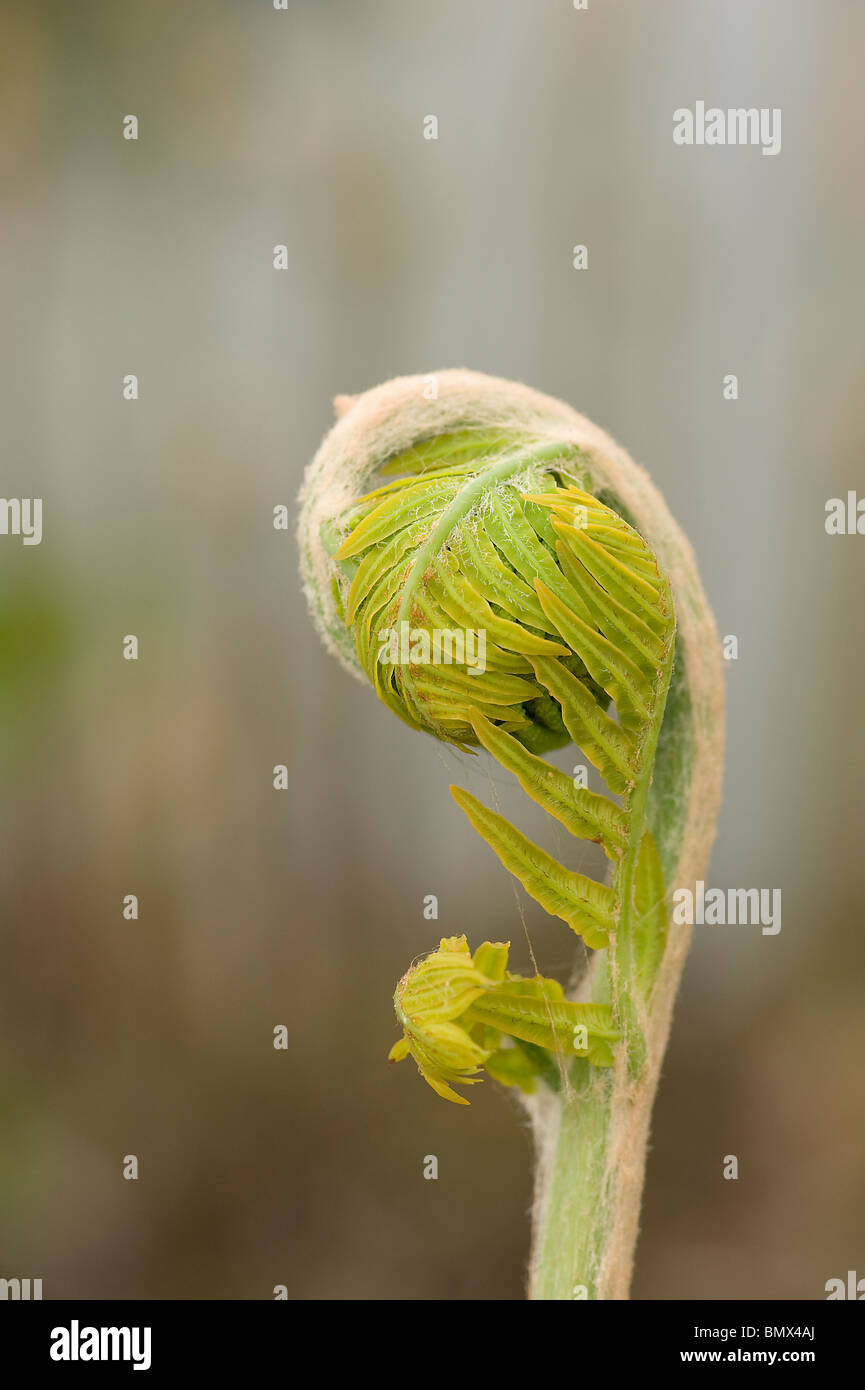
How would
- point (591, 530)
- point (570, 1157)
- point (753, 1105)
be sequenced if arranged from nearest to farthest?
1. point (591, 530)
2. point (570, 1157)
3. point (753, 1105)

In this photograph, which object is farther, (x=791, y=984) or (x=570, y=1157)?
(x=791, y=984)

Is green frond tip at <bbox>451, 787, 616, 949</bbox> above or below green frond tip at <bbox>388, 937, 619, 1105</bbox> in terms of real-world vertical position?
above

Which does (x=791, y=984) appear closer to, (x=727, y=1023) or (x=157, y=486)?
(x=727, y=1023)

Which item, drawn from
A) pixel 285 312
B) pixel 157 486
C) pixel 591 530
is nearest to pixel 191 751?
pixel 157 486

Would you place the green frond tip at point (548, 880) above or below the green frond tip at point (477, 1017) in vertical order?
above

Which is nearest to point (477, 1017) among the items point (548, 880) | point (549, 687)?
point (548, 880)
